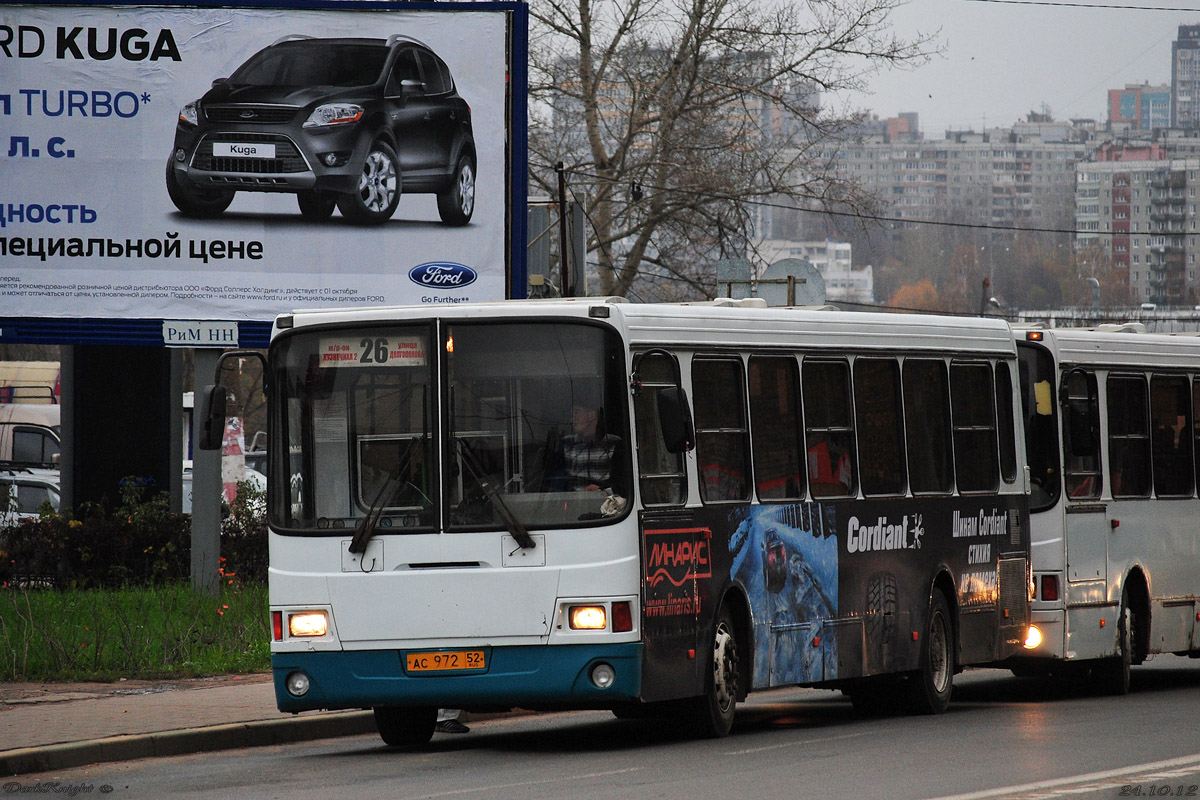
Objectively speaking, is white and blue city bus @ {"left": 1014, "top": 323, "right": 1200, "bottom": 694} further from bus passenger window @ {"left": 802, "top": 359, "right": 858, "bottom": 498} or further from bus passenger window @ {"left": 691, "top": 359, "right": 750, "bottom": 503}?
bus passenger window @ {"left": 691, "top": 359, "right": 750, "bottom": 503}

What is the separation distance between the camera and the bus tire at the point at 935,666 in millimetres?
14016

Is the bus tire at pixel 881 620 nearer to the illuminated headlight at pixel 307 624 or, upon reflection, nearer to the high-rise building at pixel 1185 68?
the illuminated headlight at pixel 307 624

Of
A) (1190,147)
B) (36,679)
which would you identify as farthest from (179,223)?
(1190,147)

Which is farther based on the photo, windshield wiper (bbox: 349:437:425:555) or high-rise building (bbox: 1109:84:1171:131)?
high-rise building (bbox: 1109:84:1171:131)

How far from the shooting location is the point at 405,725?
12281 millimetres

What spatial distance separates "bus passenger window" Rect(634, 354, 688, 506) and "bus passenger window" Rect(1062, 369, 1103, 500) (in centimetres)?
525

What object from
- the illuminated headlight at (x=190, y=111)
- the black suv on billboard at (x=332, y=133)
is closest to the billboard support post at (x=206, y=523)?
the black suv on billboard at (x=332, y=133)

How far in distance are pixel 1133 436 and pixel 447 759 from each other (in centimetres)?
780

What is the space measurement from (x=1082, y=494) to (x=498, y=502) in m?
6.56

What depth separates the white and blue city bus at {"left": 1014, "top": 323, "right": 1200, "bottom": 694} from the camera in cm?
1553

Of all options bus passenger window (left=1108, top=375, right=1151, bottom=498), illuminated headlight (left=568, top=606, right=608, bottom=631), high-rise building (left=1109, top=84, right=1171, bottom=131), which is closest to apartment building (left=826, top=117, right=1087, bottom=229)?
high-rise building (left=1109, top=84, right=1171, bottom=131)

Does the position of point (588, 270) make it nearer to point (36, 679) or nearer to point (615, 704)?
point (36, 679)

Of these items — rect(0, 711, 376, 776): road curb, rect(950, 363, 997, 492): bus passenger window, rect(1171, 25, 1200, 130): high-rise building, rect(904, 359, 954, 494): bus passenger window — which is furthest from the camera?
rect(1171, 25, 1200, 130): high-rise building

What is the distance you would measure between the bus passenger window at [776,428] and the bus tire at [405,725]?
255 centimetres
